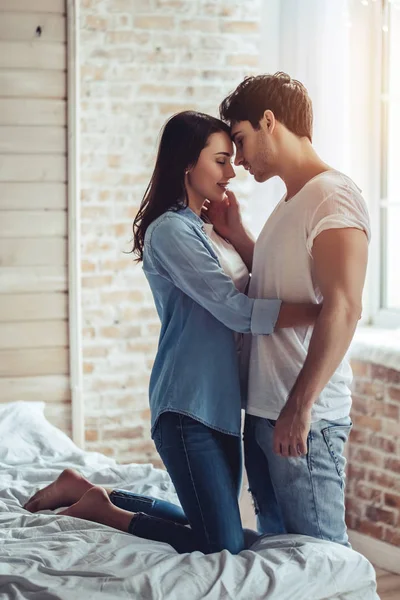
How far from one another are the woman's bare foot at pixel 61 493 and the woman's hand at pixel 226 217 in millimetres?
802

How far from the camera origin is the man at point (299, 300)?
1.83 meters

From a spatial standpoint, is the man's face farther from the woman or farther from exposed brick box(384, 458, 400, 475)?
exposed brick box(384, 458, 400, 475)

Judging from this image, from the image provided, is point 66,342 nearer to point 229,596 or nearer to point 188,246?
point 188,246

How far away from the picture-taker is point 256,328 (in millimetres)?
1968

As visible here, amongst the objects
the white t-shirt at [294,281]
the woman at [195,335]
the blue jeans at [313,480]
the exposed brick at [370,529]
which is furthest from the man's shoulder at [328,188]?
the exposed brick at [370,529]

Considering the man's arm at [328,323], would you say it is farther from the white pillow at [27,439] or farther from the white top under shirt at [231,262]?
the white pillow at [27,439]

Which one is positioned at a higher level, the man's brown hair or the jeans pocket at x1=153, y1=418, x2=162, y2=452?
the man's brown hair

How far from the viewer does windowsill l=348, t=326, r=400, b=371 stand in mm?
3252

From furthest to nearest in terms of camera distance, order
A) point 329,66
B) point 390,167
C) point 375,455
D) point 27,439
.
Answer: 1. point 390,167
2. point 329,66
3. point 375,455
4. point 27,439

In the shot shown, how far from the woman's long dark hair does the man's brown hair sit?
0.11m

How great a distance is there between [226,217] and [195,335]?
0.46 meters

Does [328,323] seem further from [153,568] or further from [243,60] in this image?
[243,60]

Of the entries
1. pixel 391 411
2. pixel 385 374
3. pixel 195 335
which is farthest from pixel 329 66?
pixel 195 335

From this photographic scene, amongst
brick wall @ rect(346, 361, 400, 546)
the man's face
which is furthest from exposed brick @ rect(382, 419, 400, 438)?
the man's face
